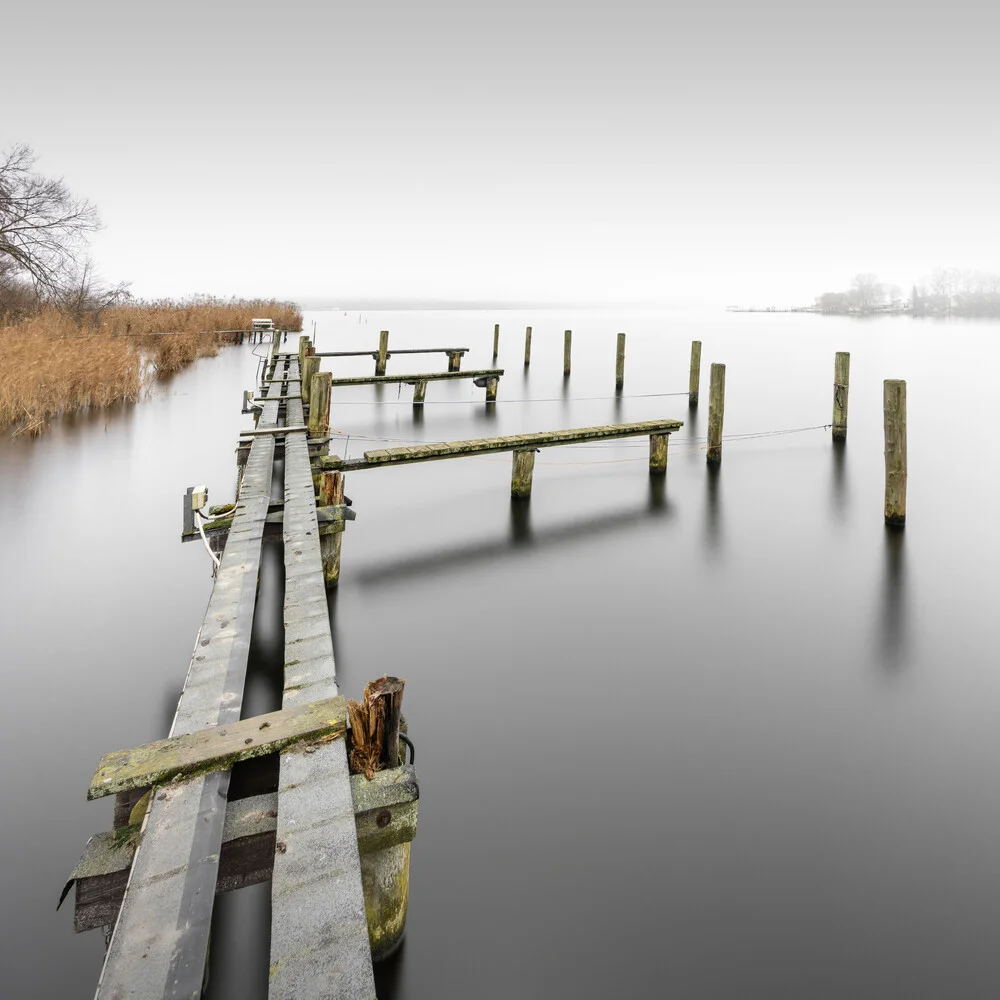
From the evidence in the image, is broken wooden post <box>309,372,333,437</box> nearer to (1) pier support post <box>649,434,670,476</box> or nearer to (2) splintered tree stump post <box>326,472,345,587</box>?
(2) splintered tree stump post <box>326,472,345,587</box>

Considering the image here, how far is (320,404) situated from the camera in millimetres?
8750

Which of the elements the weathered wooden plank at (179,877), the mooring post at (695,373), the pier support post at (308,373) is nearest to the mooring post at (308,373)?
the pier support post at (308,373)

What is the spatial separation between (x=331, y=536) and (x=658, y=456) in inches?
261

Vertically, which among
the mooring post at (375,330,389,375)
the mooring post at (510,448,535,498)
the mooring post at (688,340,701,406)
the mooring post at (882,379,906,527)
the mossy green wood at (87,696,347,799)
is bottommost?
the mossy green wood at (87,696,347,799)

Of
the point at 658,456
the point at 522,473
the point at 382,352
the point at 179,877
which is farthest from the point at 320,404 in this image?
the point at 382,352

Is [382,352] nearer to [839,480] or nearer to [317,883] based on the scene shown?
[839,480]

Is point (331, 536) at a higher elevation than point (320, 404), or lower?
lower

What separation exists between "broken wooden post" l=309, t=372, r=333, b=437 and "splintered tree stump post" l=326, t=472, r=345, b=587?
219cm

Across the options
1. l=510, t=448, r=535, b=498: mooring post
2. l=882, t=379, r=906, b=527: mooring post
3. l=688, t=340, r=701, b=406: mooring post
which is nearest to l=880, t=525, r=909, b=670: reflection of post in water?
l=882, t=379, r=906, b=527: mooring post

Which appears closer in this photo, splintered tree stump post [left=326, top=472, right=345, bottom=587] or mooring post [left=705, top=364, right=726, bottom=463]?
splintered tree stump post [left=326, top=472, right=345, bottom=587]

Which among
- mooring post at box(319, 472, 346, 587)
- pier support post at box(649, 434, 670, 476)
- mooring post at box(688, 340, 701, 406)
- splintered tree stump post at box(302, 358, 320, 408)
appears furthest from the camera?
mooring post at box(688, 340, 701, 406)

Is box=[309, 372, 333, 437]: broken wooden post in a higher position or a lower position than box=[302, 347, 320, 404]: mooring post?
lower

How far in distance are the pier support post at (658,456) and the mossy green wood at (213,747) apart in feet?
30.7

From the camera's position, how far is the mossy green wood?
2086 mm
